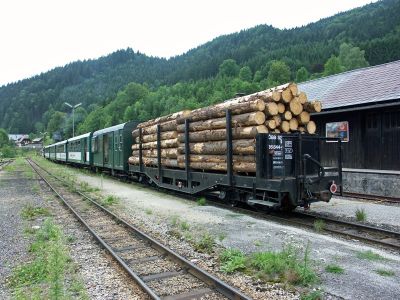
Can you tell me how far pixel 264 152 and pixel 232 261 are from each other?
3689 mm

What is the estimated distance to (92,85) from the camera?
175m

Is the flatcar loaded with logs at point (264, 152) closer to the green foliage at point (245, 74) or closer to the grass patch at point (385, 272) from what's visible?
the grass patch at point (385, 272)

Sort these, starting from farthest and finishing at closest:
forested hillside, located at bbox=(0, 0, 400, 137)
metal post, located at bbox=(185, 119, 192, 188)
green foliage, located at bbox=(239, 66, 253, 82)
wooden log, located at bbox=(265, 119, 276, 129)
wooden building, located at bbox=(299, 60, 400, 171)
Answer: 1. green foliage, located at bbox=(239, 66, 253, 82)
2. forested hillside, located at bbox=(0, 0, 400, 137)
3. wooden building, located at bbox=(299, 60, 400, 171)
4. metal post, located at bbox=(185, 119, 192, 188)
5. wooden log, located at bbox=(265, 119, 276, 129)

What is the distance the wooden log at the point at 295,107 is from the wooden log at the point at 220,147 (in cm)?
129

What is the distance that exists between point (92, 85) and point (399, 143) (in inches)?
6808

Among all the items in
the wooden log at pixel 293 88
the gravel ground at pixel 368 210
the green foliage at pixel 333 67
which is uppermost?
the green foliage at pixel 333 67

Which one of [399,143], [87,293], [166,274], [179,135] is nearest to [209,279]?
[166,274]

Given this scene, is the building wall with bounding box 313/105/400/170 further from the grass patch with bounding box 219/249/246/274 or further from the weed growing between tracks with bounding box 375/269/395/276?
the grass patch with bounding box 219/249/246/274

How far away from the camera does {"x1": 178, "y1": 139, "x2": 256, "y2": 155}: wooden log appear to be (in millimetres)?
9484

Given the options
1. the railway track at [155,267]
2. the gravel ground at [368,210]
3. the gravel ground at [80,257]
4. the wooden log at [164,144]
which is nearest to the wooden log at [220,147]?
the wooden log at [164,144]

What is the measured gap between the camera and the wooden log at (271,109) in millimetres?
9258

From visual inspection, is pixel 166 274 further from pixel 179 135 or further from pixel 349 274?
pixel 179 135

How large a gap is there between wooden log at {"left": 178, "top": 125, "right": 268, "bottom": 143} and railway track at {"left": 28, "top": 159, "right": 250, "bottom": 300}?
11.5ft

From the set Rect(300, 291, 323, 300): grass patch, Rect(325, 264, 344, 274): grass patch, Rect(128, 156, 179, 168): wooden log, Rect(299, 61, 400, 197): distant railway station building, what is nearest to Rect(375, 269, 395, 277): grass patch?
Rect(325, 264, 344, 274): grass patch
